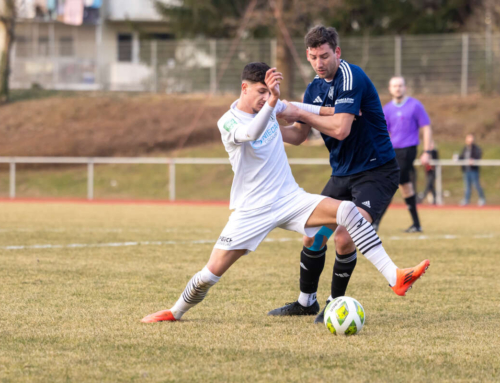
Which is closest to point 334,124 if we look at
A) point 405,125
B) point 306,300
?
point 306,300

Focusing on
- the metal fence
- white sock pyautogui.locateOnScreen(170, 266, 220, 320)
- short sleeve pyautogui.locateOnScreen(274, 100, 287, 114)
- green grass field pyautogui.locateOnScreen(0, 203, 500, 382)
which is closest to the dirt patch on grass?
the metal fence

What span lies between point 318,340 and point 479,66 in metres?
25.9

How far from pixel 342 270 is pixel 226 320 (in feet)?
3.05

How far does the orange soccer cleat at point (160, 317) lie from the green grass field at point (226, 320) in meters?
0.09

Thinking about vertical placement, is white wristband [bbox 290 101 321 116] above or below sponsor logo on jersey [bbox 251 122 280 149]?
above

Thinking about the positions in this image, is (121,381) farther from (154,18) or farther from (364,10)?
(154,18)

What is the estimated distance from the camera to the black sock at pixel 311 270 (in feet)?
18.0

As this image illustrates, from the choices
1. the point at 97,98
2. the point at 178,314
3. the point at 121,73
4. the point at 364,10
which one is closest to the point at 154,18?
the point at 121,73

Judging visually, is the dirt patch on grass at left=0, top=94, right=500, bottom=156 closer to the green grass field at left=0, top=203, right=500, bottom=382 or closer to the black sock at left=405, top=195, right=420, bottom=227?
the black sock at left=405, top=195, right=420, bottom=227

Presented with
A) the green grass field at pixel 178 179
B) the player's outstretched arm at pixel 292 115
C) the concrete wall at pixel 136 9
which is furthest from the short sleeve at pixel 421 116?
the concrete wall at pixel 136 9

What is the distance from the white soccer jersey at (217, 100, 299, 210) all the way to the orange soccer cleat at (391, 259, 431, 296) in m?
0.93

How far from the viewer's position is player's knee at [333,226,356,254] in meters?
5.31

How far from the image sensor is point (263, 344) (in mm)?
4398

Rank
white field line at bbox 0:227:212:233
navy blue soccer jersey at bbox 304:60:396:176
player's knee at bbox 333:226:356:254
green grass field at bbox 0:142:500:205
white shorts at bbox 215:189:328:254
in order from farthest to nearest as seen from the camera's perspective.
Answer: green grass field at bbox 0:142:500:205
white field line at bbox 0:227:212:233
navy blue soccer jersey at bbox 304:60:396:176
player's knee at bbox 333:226:356:254
white shorts at bbox 215:189:328:254
